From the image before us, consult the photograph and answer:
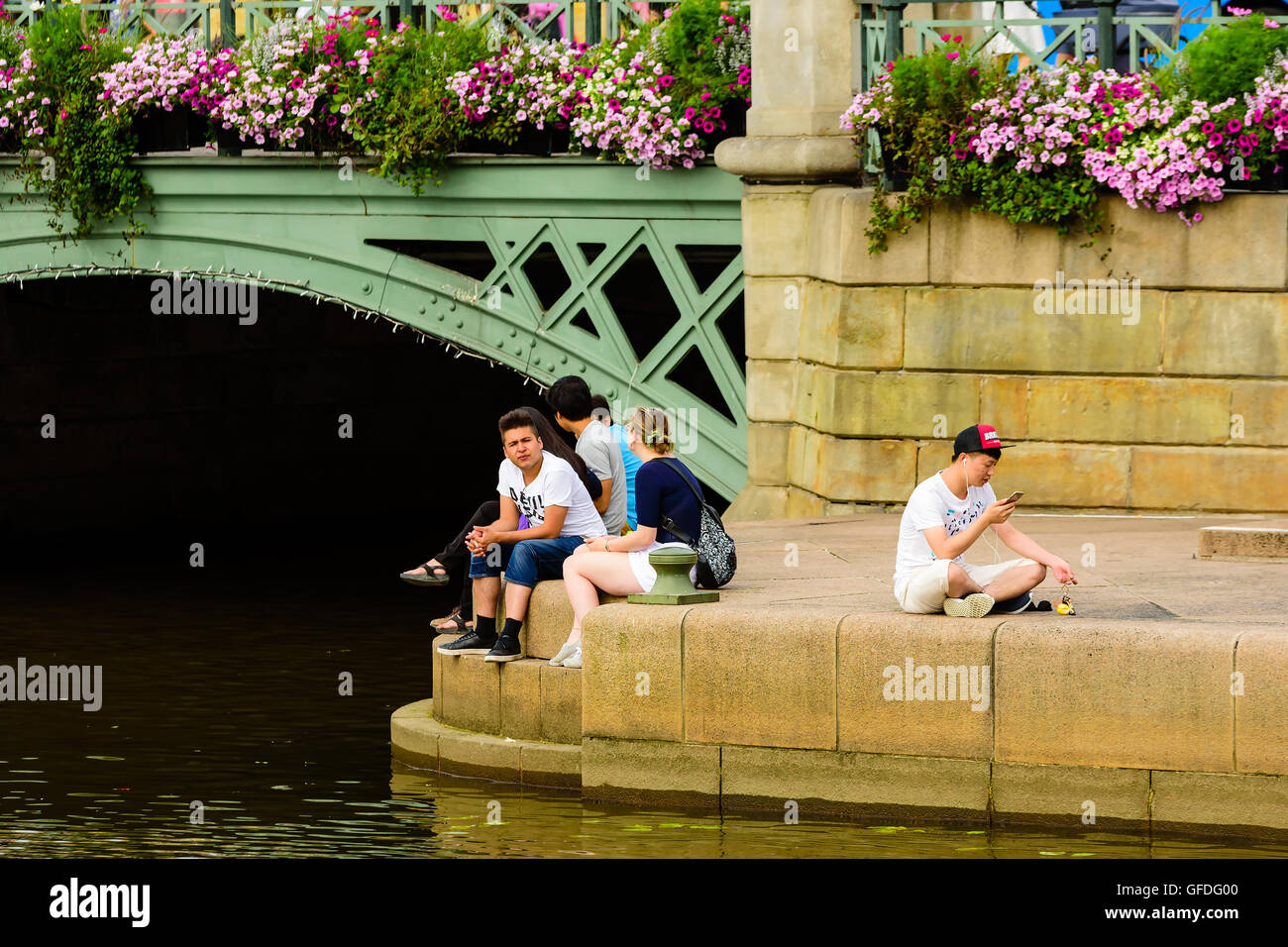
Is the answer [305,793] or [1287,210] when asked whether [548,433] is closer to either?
[305,793]

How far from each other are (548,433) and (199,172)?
19.1 feet

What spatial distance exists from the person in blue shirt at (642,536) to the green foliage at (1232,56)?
12.7 ft

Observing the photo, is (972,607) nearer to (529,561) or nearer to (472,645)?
(529,561)

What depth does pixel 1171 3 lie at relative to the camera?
44.4 feet

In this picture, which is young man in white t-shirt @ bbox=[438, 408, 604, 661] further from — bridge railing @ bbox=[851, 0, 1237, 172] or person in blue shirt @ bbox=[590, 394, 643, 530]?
bridge railing @ bbox=[851, 0, 1237, 172]

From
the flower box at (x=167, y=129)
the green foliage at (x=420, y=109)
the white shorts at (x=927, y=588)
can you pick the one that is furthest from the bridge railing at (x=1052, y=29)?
the flower box at (x=167, y=129)

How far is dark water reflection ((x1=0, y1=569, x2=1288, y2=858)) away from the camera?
934 centimetres

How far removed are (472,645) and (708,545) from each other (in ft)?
4.08

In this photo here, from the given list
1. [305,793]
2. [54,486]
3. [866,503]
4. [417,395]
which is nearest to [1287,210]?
[866,503]

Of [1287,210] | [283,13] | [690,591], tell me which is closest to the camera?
[690,591]

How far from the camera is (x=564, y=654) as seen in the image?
1030 cm

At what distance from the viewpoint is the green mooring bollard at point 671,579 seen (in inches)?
388

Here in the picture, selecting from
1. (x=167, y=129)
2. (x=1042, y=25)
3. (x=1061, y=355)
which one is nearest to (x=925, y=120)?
(x=1042, y=25)

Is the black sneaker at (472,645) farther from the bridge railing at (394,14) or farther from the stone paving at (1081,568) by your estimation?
the bridge railing at (394,14)
